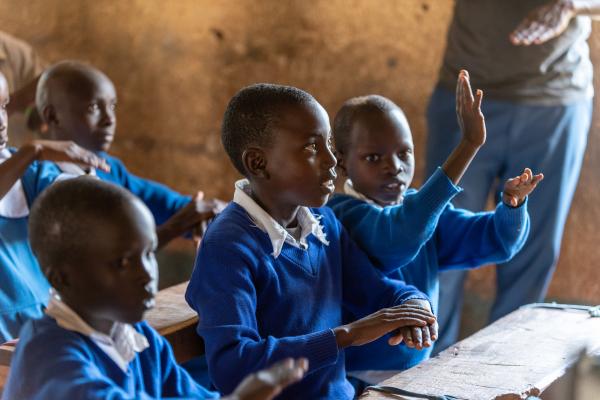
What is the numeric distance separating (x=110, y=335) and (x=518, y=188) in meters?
1.30

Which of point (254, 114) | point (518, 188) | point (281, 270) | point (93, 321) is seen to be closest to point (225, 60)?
point (518, 188)

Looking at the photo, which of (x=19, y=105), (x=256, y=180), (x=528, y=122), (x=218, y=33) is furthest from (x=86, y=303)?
(x=218, y=33)

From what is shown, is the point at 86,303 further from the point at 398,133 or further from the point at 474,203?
the point at 474,203

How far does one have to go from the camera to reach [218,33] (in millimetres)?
5199

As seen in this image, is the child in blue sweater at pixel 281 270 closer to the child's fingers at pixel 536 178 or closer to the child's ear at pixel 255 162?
the child's ear at pixel 255 162

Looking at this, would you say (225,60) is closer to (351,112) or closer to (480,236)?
(351,112)

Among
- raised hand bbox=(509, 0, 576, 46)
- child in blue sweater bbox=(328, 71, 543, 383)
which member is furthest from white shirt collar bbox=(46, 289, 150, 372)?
raised hand bbox=(509, 0, 576, 46)

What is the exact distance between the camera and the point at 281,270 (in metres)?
2.24

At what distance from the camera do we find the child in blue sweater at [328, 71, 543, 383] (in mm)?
2477

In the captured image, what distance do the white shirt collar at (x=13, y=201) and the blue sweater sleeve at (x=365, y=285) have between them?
110 cm

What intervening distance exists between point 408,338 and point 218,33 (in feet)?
11.0

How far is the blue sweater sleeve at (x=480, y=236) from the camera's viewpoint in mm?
2680

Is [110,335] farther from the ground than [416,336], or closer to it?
farther from the ground

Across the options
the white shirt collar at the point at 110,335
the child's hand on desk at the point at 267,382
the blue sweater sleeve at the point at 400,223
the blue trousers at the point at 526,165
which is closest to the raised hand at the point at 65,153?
the blue sweater sleeve at the point at 400,223
